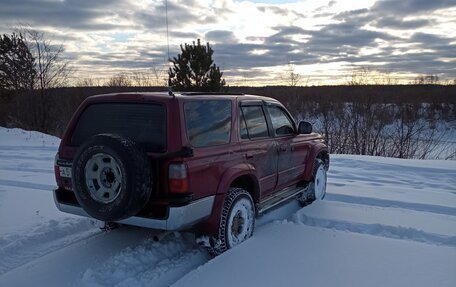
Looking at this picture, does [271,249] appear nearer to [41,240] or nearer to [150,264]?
[150,264]

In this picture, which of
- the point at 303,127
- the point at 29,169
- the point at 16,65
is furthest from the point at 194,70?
the point at 16,65

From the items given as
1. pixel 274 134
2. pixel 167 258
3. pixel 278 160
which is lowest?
pixel 167 258

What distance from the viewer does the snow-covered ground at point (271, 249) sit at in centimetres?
366

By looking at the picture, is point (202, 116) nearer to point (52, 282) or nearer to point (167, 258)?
point (167, 258)

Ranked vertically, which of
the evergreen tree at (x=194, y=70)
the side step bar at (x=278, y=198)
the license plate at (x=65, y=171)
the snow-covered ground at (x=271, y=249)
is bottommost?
the snow-covered ground at (x=271, y=249)

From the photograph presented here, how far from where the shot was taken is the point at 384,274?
3697mm

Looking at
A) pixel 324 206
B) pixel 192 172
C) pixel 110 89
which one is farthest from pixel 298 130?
pixel 110 89

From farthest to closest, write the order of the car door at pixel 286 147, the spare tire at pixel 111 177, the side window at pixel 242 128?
the car door at pixel 286 147 → the side window at pixel 242 128 → the spare tire at pixel 111 177

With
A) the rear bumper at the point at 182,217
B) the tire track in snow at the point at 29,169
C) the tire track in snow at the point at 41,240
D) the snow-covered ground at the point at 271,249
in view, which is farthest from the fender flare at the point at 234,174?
the tire track in snow at the point at 29,169

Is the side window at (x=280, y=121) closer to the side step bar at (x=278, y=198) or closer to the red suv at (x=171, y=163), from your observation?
the red suv at (x=171, y=163)

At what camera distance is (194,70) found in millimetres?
17500

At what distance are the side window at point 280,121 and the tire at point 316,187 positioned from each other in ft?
3.09

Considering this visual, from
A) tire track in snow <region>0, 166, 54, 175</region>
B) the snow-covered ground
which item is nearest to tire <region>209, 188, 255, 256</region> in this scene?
the snow-covered ground

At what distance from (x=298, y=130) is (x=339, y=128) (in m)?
14.2
